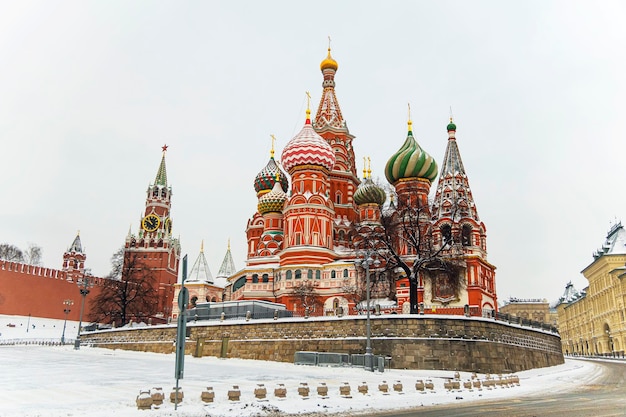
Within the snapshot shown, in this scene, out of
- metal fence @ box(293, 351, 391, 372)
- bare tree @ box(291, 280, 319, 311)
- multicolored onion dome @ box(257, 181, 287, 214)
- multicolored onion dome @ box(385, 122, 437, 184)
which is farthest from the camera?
multicolored onion dome @ box(257, 181, 287, 214)

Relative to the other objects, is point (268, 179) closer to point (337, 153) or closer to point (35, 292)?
point (337, 153)

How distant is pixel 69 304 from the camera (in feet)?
230

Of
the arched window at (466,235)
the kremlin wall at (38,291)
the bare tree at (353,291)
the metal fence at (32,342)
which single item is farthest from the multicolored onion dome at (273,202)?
the kremlin wall at (38,291)

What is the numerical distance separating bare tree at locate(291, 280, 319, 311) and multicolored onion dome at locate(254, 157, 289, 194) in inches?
675

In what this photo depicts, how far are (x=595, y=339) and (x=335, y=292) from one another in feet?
165

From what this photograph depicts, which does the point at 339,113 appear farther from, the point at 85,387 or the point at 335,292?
the point at 85,387

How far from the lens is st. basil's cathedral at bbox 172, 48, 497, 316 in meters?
43.1

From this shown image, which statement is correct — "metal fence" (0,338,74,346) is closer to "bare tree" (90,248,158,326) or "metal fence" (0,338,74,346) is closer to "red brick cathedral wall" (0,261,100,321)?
"bare tree" (90,248,158,326)

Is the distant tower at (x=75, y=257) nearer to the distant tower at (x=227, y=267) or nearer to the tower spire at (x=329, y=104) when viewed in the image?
the distant tower at (x=227, y=267)

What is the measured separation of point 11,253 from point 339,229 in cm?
6387

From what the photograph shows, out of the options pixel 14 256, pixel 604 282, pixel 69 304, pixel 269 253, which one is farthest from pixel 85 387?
pixel 14 256

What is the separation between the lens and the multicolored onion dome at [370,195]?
5400cm

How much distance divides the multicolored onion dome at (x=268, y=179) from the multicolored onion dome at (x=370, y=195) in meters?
9.67

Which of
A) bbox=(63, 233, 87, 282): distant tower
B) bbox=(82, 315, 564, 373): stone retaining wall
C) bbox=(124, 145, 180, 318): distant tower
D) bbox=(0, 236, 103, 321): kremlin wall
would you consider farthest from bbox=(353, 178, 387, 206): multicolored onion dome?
bbox=(63, 233, 87, 282): distant tower
